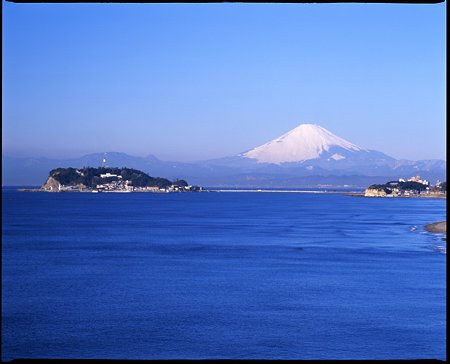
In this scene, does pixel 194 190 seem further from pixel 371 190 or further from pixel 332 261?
pixel 332 261

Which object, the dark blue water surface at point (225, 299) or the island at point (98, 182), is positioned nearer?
the dark blue water surface at point (225, 299)

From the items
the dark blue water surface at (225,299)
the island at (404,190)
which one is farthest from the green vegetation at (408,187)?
the dark blue water surface at (225,299)

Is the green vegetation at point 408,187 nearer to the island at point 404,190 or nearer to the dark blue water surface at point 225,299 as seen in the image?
the island at point 404,190

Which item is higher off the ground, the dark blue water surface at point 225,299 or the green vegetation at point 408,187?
the green vegetation at point 408,187

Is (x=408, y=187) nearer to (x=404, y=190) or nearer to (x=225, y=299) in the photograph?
(x=404, y=190)

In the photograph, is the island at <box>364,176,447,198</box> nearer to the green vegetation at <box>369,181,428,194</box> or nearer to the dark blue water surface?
the green vegetation at <box>369,181,428,194</box>

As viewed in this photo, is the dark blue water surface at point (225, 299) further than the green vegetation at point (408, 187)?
No

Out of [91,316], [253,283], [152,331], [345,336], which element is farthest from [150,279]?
[345,336]

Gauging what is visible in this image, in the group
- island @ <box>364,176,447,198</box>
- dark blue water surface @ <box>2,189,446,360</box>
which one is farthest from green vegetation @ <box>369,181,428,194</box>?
dark blue water surface @ <box>2,189,446,360</box>

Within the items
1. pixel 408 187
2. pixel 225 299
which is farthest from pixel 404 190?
pixel 225 299
